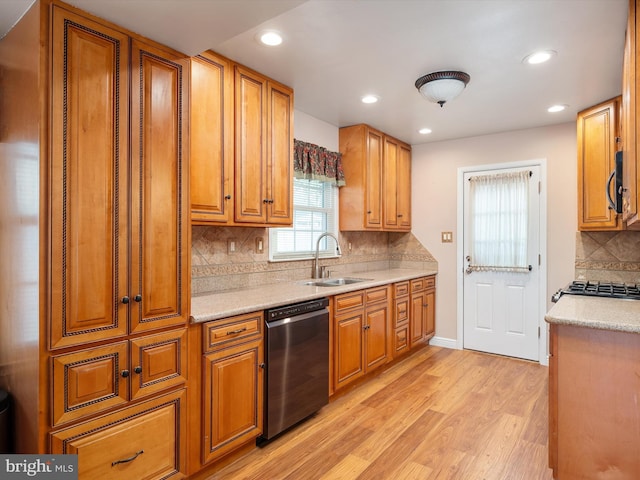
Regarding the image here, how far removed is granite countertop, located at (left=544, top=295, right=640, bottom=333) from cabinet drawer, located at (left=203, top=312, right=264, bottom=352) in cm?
158

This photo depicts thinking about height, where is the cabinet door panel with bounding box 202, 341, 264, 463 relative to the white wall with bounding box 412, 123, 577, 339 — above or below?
below

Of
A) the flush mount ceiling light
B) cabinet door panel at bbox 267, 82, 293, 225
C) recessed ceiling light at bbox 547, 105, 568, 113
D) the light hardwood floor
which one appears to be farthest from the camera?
recessed ceiling light at bbox 547, 105, 568, 113

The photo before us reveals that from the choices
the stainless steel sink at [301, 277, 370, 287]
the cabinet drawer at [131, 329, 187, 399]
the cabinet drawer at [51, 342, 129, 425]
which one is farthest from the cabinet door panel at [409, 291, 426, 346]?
the cabinet drawer at [51, 342, 129, 425]

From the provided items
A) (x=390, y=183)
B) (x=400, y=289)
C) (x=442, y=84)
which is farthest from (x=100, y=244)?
(x=390, y=183)

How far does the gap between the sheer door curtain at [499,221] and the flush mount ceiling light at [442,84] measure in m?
1.79

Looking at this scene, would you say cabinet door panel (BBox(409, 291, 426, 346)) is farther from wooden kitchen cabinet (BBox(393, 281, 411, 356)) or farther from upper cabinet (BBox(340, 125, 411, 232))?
upper cabinet (BBox(340, 125, 411, 232))

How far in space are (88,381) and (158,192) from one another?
0.87m

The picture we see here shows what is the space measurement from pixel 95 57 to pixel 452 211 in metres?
3.85

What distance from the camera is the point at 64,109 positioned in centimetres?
152

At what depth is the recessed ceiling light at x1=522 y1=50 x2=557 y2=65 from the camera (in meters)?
2.36

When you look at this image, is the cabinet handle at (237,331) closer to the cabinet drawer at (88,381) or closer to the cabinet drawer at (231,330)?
the cabinet drawer at (231,330)

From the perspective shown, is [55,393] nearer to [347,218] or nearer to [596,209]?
[347,218]

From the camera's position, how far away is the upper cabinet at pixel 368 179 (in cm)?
391

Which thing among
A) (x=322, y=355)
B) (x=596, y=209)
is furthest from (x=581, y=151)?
(x=322, y=355)
